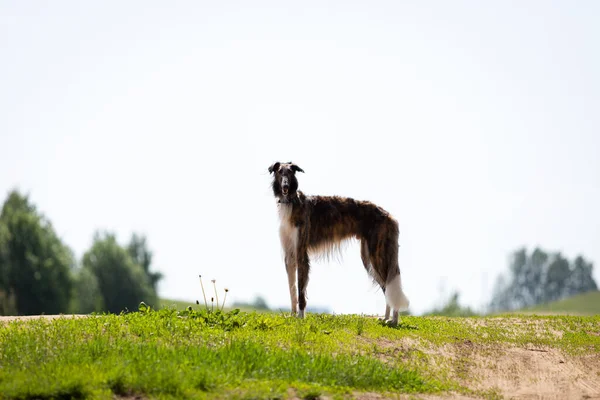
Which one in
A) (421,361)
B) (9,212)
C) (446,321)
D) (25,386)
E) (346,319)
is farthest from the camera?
(9,212)

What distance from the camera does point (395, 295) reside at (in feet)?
56.1

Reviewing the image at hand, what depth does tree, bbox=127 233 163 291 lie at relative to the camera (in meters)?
80.1

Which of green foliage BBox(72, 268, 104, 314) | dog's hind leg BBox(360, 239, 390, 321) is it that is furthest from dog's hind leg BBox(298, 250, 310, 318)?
green foliage BBox(72, 268, 104, 314)

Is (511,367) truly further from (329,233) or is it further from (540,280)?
(540,280)

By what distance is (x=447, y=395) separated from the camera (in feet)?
39.9

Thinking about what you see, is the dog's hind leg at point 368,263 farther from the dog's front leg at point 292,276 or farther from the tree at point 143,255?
the tree at point 143,255

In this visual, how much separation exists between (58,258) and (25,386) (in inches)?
1876

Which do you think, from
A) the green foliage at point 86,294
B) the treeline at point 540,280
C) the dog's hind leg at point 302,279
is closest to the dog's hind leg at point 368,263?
the dog's hind leg at point 302,279

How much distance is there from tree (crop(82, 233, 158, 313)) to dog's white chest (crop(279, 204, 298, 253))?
5213cm

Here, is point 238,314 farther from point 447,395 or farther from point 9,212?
point 9,212

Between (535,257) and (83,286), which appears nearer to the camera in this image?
(83,286)

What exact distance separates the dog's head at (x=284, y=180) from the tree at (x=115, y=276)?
52.4m

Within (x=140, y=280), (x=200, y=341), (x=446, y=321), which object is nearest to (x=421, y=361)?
(x=200, y=341)

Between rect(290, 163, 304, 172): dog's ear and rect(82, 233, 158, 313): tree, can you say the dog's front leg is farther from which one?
rect(82, 233, 158, 313): tree
